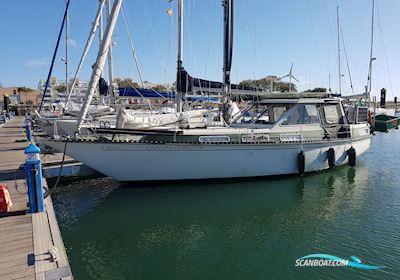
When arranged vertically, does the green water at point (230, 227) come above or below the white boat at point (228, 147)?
below

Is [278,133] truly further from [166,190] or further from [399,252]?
[399,252]

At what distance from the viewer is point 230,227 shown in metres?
8.23

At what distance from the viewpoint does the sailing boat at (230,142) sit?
10242mm

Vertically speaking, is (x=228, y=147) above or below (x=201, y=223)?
above

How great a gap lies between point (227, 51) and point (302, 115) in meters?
3.96

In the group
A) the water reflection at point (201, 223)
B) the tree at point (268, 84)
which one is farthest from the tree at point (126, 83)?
the water reflection at point (201, 223)

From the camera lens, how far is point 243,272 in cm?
613

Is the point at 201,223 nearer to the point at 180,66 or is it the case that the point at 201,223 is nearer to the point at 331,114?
the point at 331,114

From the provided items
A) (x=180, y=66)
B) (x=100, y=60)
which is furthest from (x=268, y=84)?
(x=100, y=60)

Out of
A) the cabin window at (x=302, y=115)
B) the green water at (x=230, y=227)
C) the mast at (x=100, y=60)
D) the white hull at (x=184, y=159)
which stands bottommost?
the green water at (x=230, y=227)

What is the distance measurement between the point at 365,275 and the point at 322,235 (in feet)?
5.52

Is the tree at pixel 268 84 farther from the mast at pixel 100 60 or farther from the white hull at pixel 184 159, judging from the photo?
the mast at pixel 100 60

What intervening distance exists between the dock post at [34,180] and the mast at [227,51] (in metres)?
8.24

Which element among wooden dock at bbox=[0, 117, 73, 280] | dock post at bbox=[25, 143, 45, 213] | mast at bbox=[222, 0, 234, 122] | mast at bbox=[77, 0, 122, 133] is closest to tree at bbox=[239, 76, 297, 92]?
mast at bbox=[222, 0, 234, 122]
